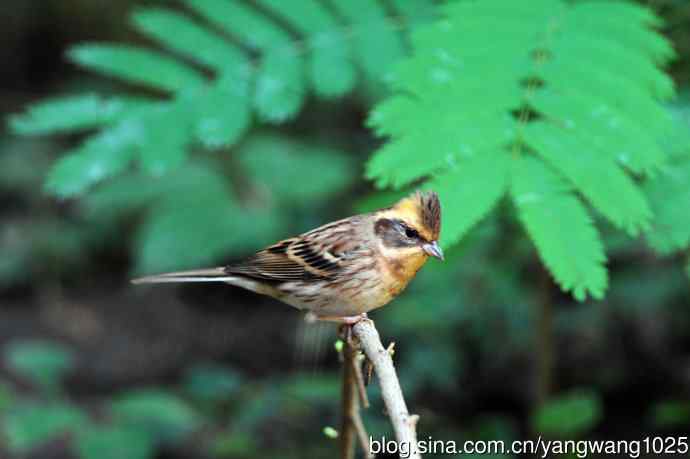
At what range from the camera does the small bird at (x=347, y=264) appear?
3504mm

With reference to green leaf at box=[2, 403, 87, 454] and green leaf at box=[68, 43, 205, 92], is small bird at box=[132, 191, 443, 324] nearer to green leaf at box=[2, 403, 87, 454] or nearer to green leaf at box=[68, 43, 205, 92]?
green leaf at box=[68, 43, 205, 92]

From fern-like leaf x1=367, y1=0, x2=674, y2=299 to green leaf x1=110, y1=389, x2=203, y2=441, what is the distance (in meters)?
3.58

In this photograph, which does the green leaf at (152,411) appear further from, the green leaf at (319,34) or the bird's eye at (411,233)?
the bird's eye at (411,233)

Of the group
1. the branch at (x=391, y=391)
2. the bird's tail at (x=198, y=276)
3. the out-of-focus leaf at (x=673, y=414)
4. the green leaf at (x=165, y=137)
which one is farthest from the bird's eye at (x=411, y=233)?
the out-of-focus leaf at (x=673, y=414)

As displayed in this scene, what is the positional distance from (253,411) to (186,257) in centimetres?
138

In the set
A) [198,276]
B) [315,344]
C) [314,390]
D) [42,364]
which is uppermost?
A: [198,276]

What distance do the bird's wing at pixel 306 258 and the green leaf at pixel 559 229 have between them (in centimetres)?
94

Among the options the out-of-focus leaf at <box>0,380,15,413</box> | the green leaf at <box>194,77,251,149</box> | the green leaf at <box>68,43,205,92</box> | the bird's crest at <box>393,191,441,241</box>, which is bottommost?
the out-of-focus leaf at <box>0,380,15,413</box>

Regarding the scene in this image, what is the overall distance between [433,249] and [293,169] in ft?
16.0

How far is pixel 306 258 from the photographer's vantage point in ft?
13.4

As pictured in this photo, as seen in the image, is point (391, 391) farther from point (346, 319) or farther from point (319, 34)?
point (319, 34)

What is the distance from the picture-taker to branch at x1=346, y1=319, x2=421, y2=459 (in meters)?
2.10

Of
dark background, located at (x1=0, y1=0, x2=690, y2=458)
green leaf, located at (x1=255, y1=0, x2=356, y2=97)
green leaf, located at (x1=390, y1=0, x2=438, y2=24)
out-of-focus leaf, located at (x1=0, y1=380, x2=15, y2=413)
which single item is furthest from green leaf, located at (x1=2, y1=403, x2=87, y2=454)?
green leaf, located at (x1=390, y1=0, x2=438, y2=24)

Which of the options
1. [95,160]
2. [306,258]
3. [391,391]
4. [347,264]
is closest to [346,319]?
[347,264]
